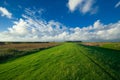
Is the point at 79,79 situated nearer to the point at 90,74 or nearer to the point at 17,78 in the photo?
the point at 90,74

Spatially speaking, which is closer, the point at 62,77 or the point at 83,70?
the point at 62,77

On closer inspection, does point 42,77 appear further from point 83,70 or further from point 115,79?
point 115,79

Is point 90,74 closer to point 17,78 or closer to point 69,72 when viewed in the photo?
point 69,72

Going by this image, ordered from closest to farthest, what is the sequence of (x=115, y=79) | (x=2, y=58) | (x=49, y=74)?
(x=115, y=79) < (x=49, y=74) < (x=2, y=58)

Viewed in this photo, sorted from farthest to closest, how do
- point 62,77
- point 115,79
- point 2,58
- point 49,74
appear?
point 2,58 < point 49,74 < point 62,77 < point 115,79

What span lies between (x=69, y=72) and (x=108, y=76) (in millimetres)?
4169

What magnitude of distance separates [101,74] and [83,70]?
216 cm

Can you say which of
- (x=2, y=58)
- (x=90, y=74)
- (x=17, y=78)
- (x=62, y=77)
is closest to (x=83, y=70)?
(x=90, y=74)

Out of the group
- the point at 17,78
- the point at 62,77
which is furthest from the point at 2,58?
the point at 62,77

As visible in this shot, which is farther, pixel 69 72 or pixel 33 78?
pixel 69 72

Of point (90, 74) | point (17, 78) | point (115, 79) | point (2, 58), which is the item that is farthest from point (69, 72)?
point (2, 58)

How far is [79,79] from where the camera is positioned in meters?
11.5

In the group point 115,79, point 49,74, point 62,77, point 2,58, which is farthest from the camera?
point 2,58

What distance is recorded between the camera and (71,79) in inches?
457
